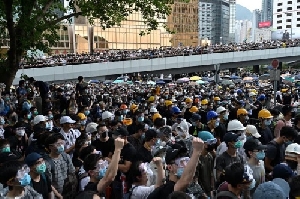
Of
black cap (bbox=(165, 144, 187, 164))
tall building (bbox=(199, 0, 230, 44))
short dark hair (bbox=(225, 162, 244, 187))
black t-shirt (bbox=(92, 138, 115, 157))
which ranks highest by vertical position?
tall building (bbox=(199, 0, 230, 44))

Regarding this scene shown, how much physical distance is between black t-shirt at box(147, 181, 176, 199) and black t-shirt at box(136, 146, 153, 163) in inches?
44.4

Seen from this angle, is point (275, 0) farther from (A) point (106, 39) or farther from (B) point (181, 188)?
(B) point (181, 188)

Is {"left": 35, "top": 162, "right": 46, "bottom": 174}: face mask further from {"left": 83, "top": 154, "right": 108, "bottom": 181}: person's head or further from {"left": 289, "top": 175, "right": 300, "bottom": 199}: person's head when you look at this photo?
{"left": 289, "top": 175, "right": 300, "bottom": 199}: person's head

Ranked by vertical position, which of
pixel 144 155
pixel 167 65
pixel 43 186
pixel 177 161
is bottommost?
pixel 43 186

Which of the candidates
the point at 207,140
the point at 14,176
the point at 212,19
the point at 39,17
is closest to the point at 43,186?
the point at 14,176

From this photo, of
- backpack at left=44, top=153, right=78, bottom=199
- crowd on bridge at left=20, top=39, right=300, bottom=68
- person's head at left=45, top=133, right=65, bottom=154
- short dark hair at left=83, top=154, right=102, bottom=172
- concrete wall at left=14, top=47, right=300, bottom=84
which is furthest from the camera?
Result: crowd on bridge at left=20, top=39, right=300, bottom=68

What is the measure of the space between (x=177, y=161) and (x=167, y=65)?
40297 mm

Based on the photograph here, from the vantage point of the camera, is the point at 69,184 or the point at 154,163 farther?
the point at 69,184

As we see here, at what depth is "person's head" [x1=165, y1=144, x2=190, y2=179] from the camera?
4.57m

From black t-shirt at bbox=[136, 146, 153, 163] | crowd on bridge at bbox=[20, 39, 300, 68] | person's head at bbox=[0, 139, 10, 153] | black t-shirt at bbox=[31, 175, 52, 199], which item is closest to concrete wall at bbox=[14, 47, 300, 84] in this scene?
crowd on bridge at bbox=[20, 39, 300, 68]

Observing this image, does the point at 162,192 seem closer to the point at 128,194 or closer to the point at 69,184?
the point at 128,194

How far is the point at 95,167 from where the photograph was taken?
16.7 ft

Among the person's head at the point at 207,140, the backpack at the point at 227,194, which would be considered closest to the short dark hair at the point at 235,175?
the backpack at the point at 227,194

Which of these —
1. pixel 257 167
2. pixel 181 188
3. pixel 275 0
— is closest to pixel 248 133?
pixel 257 167
